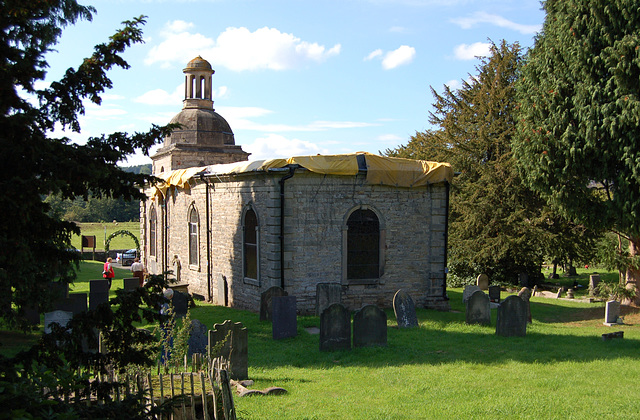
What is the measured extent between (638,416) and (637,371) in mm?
2743

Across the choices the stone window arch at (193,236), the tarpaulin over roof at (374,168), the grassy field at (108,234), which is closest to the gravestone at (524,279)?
the tarpaulin over roof at (374,168)

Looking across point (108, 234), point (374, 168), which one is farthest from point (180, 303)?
point (108, 234)

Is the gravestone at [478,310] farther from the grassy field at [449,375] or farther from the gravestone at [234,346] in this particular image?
the gravestone at [234,346]

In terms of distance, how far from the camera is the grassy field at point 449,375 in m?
8.22

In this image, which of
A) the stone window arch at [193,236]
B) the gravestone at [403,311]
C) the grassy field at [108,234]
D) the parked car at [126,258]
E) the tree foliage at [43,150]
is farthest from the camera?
the grassy field at [108,234]

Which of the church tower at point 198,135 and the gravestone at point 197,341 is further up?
the church tower at point 198,135

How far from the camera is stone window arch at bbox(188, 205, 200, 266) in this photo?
21406mm

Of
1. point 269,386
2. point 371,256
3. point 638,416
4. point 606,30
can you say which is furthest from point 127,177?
point 606,30

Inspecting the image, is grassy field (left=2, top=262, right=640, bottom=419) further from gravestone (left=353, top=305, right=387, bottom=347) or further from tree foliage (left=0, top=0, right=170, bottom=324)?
tree foliage (left=0, top=0, right=170, bottom=324)

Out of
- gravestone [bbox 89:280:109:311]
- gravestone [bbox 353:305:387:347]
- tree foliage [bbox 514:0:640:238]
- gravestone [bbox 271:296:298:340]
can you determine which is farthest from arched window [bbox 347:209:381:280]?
gravestone [bbox 89:280:109:311]

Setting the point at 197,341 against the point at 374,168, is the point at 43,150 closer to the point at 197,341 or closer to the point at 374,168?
the point at 197,341

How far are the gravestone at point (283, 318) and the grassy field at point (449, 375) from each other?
0.85 feet

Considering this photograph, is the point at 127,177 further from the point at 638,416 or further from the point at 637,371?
the point at 637,371

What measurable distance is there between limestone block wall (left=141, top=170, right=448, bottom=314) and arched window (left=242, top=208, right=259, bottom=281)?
192 millimetres
